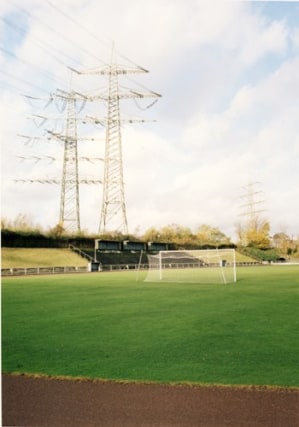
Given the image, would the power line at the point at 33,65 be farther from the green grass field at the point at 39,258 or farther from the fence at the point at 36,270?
the green grass field at the point at 39,258

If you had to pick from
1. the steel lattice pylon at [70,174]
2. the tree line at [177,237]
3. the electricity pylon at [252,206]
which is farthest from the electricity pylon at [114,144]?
the tree line at [177,237]

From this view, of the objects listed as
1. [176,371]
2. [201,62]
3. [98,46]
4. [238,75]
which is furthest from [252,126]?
[176,371]

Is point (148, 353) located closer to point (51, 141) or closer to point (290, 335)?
point (290, 335)

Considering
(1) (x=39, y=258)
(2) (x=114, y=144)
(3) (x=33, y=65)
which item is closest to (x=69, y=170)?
(2) (x=114, y=144)

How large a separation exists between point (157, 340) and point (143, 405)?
1716 millimetres

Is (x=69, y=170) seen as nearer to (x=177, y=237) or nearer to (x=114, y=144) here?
(x=114, y=144)

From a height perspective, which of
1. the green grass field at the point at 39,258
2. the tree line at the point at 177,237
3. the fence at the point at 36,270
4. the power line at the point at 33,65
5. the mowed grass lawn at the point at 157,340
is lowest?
the mowed grass lawn at the point at 157,340

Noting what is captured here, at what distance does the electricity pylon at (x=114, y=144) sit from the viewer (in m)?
6.90

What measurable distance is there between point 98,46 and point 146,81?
36.8 inches

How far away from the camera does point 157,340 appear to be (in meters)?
4.94

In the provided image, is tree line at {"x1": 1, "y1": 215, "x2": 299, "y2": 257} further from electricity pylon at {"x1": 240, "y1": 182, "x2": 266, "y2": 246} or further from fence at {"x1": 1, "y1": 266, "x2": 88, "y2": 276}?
fence at {"x1": 1, "y1": 266, "x2": 88, "y2": 276}

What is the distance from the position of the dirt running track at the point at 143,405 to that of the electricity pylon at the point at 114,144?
4596 mm

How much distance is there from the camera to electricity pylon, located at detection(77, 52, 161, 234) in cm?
690

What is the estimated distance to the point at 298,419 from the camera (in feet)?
10.3
